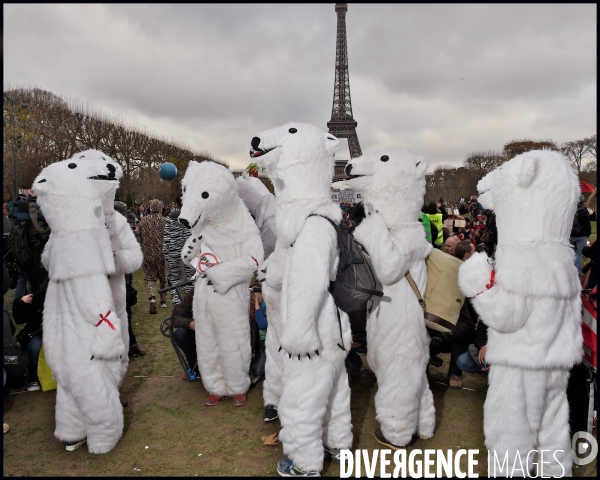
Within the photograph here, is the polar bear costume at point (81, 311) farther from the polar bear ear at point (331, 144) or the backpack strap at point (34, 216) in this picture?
the polar bear ear at point (331, 144)

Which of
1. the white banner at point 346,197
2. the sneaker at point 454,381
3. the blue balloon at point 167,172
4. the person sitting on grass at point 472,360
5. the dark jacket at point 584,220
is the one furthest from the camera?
the white banner at point 346,197

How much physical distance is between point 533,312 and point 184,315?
3.06 meters

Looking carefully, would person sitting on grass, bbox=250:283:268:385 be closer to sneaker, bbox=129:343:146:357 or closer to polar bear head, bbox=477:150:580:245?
sneaker, bbox=129:343:146:357

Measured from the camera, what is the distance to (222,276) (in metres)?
3.68

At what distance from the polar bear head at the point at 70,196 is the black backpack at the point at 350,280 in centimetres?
157

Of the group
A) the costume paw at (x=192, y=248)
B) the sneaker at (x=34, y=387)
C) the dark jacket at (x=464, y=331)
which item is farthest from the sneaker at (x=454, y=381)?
the sneaker at (x=34, y=387)

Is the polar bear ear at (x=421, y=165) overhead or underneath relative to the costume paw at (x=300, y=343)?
overhead

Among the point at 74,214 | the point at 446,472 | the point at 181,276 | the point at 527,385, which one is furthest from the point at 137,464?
the point at 181,276

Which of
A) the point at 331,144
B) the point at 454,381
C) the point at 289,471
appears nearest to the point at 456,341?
the point at 454,381

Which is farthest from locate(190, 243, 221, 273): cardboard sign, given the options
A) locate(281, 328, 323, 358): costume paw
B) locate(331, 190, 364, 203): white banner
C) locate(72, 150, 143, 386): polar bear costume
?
locate(331, 190, 364, 203): white banner

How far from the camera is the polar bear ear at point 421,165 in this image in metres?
3.13

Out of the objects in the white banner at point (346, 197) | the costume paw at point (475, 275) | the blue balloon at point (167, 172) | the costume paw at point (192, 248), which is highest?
the white banner at point (346, 197)

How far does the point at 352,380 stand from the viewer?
4.34 metres

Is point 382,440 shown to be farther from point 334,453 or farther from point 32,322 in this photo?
point 32,322
